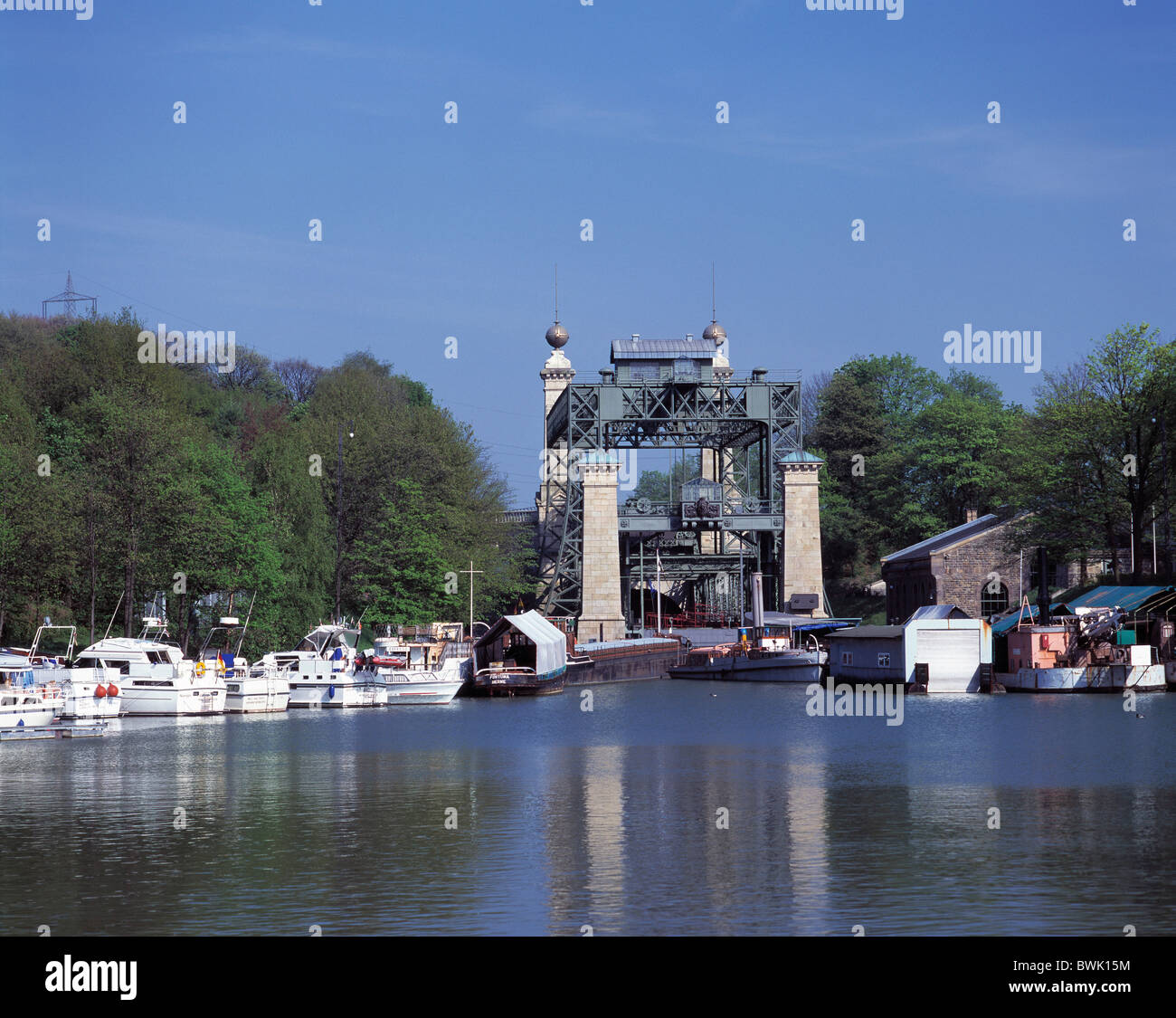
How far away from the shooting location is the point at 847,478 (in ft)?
481

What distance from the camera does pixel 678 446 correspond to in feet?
392

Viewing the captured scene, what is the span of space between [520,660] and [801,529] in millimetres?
35193

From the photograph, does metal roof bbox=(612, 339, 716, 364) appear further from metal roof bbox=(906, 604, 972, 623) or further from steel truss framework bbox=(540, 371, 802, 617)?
metal roof bbox=(906, 604, 972, 623)

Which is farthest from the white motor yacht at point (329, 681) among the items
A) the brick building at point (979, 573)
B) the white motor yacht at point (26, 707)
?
the brick building at point (979, 573)

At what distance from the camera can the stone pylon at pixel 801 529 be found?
370 ft

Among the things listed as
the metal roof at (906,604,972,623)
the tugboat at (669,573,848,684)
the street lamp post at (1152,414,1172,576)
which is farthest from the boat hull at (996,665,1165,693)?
the tugboat at (669,573,848,684)

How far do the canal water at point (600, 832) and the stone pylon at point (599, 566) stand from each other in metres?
58.6

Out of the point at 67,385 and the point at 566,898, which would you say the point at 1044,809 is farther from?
the point at 67,385

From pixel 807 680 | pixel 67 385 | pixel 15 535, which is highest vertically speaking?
pixel 67 385

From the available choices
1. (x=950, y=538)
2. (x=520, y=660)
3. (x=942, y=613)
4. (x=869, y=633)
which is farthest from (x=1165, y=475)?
(x=520, y=660)

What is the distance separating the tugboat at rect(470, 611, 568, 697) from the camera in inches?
3221

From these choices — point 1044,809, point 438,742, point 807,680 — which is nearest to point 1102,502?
point 807,680

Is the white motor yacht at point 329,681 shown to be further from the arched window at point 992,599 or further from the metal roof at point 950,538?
the arched window at point 992,599
